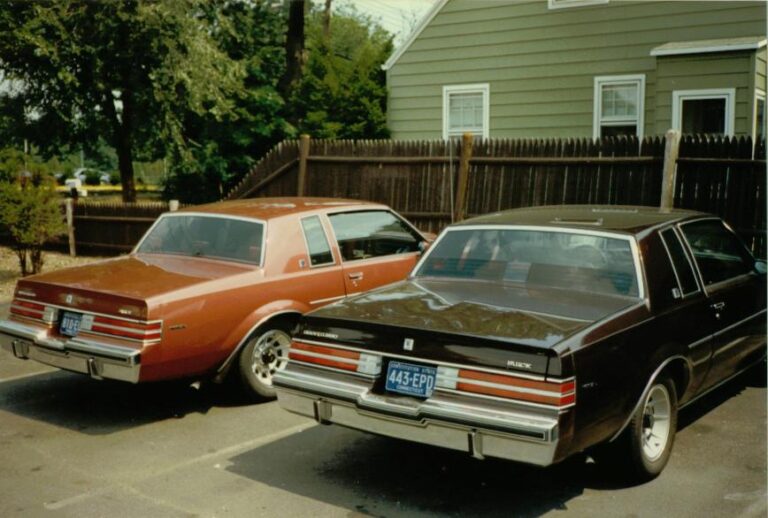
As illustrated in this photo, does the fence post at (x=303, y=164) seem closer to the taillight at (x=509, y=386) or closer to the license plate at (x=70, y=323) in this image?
the license plate at (x=70, y=323)

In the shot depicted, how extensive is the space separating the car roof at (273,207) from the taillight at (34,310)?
1674 mm

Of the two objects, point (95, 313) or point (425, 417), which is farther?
point (95, 313)

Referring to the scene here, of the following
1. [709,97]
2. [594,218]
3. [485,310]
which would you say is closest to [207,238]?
[485,310]

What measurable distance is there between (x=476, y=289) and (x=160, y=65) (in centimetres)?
1264

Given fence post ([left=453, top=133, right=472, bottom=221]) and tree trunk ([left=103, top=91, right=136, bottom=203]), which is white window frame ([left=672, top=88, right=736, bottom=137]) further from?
tree trunk ([left=103, top=91, right=136, bottom=203])

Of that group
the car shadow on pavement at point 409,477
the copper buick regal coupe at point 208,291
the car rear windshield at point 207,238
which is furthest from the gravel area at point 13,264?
the car shadow on pavement at point 409,477

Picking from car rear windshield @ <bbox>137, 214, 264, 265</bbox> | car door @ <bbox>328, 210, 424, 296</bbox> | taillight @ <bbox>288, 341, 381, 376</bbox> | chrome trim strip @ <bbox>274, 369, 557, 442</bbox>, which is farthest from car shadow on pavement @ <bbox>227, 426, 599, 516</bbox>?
car door @ <bbox>328, 210, 424, 296</bbox>

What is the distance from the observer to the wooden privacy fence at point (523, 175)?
378 inches

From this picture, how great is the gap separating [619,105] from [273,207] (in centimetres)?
829

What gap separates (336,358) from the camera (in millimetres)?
4699

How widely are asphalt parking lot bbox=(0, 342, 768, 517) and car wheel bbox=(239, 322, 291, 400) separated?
0.16m

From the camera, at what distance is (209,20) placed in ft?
63.3

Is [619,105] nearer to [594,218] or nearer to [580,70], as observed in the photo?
[580,70]

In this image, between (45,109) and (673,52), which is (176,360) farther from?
(45,109)
